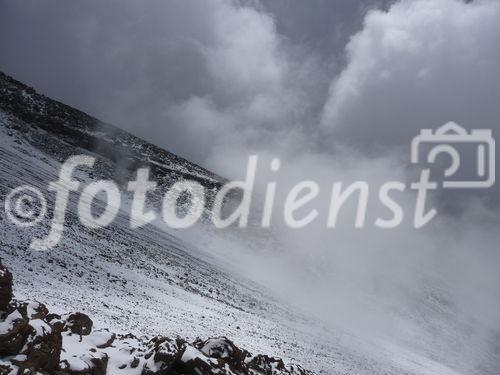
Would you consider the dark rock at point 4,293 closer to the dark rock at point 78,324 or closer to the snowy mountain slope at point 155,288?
the dark rock at point 78,324

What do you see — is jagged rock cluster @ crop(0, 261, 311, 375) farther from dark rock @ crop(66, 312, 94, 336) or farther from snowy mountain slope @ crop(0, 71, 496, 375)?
snowy mountain slope @ crop(0, 71, 496, 375)

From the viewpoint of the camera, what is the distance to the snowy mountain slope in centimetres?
1600

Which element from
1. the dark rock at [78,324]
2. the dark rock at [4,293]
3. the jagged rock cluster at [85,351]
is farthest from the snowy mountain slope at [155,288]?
the dark rock at [4,293]

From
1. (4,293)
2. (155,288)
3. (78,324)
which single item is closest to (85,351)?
(78,324)

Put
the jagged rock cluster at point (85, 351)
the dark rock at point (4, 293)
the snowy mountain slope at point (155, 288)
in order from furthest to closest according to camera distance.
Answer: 1. the snowy mountain slope at point (155, 288)
2. the dark rock at point (4, 293)
3. the jagged rock cluster at point (85, 351)

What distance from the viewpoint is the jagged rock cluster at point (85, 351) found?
657cm

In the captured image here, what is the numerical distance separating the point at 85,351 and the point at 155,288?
14.0 metres

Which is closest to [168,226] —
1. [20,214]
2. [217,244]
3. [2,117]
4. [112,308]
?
[217,244]

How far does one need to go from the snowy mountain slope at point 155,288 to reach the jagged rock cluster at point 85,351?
5.09 metres

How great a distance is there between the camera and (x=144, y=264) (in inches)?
978

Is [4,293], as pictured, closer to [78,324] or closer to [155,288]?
[78,324]

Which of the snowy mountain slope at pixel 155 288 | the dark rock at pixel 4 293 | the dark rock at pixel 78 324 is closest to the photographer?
the dark rock at pixel 4 293

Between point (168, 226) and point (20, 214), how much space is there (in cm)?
1957

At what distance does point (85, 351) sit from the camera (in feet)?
25.3
